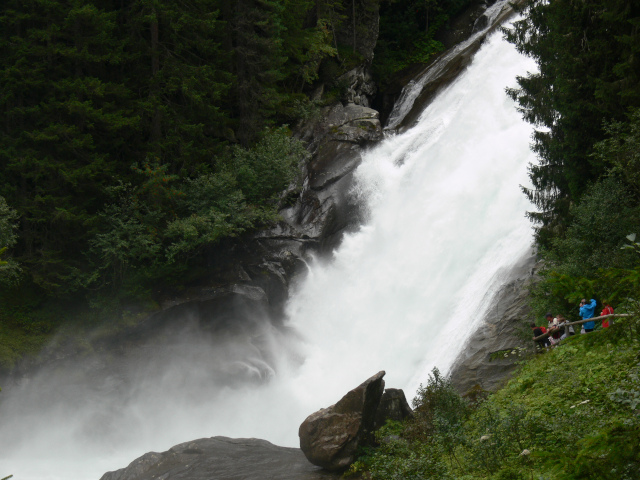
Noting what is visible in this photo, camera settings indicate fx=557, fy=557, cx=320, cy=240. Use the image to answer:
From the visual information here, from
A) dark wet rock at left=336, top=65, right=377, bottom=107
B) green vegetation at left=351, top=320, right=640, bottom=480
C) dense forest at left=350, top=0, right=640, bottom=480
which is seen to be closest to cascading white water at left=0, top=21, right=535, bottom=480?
dense forest at left=350, top=0, right=640, bottom=480

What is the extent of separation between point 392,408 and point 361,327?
7.66 m

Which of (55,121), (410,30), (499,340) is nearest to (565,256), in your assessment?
(499,340)

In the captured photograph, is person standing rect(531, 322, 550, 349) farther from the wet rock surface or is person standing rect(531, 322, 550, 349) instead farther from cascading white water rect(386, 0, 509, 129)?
cascading white water rect(386, 0, 509, 129)

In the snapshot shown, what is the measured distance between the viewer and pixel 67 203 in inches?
853

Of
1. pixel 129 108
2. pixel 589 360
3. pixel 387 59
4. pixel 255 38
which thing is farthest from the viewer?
pixel 387 59

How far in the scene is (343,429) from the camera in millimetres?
13648

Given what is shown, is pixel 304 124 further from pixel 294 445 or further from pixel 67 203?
pixel 294 445

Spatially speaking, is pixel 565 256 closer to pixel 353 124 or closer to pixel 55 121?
pixel 353 124

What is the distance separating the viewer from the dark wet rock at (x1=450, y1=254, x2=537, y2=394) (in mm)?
15203

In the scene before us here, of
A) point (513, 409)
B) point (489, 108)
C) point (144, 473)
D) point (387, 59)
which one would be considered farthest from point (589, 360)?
point (387, 59)

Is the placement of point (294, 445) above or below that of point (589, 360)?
above

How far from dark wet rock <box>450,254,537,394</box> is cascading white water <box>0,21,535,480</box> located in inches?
29.9

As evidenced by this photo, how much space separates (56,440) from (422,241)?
1628 cm

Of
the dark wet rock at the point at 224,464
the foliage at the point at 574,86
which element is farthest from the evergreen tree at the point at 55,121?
the foliage at the point at 574,86
